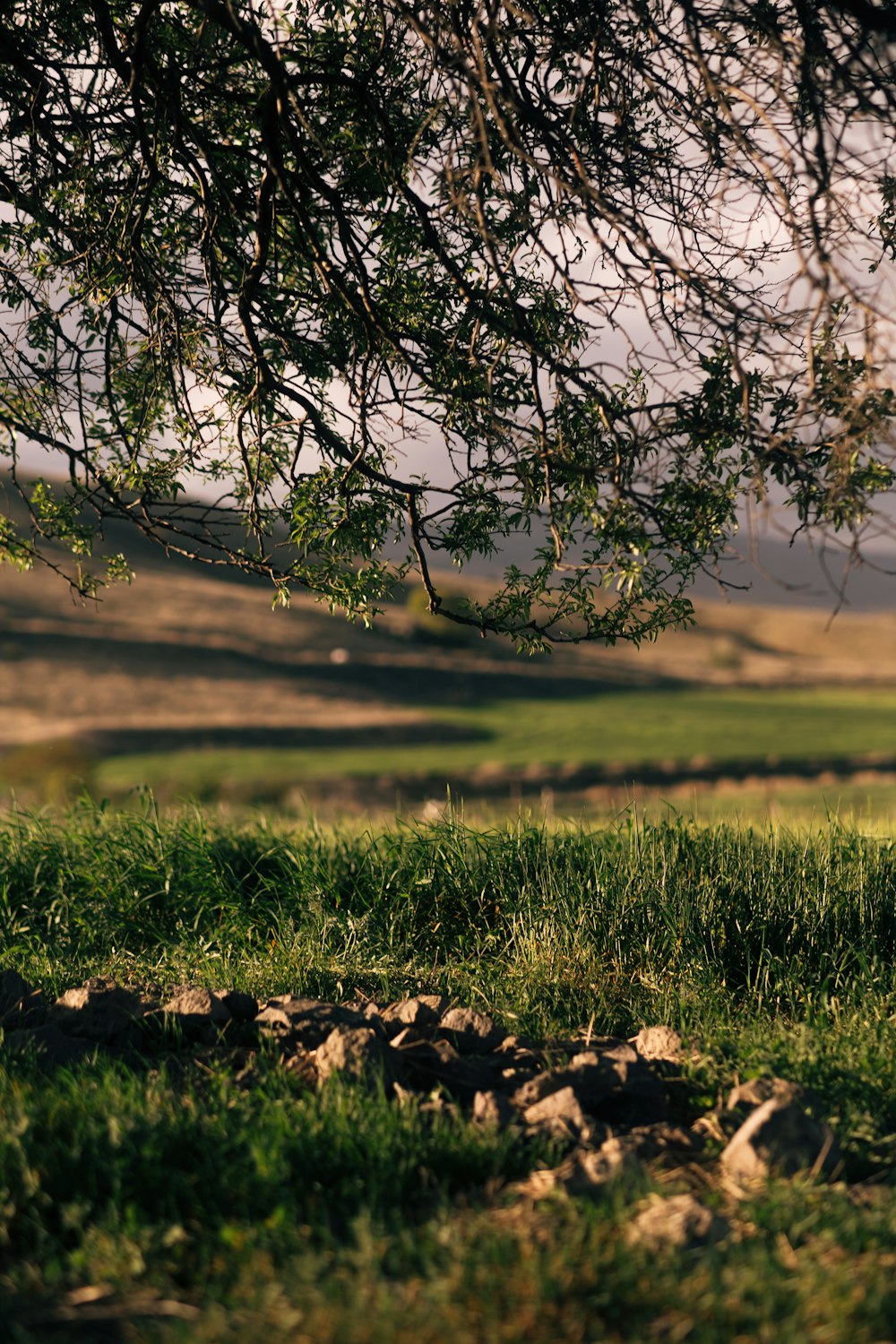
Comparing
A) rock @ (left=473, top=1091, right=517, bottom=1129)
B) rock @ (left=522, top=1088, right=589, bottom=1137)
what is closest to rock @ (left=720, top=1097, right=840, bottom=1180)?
rock @ (left=522, top=1088, right=589, bottom=1137)

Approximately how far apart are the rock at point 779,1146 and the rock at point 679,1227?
0.34 meters

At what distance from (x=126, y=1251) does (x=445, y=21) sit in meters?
4.79

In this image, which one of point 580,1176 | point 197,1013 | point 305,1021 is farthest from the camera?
point 197,1013

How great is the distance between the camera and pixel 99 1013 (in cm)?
420

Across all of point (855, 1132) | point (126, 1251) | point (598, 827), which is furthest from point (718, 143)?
point (126, 1251)

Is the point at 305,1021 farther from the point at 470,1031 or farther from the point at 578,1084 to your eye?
the point at 578,1084

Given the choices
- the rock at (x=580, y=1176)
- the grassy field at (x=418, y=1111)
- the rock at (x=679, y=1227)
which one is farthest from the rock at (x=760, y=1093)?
the rock at (x=679, y=1227)

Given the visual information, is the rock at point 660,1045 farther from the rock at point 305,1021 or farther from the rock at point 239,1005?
the rock at point 239,1005

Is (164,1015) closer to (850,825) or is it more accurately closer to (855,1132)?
(855,1132)

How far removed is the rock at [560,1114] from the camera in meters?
3.31

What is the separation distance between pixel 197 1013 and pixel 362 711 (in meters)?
60.8

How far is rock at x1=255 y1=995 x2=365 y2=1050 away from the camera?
12.9 feet

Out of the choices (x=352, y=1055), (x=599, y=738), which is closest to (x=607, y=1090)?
(x=352, y=1055)

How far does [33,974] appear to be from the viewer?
A: 205 inches
